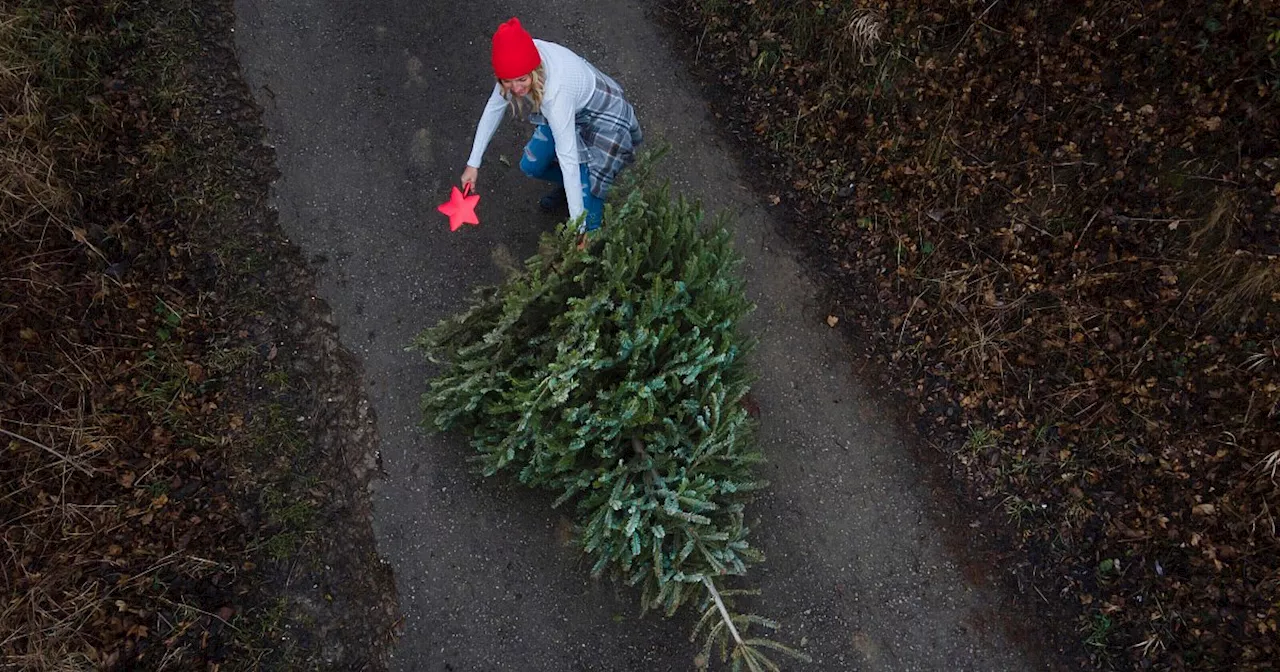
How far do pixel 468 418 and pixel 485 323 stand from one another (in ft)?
2.17

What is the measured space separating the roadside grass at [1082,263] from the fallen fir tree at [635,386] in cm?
156

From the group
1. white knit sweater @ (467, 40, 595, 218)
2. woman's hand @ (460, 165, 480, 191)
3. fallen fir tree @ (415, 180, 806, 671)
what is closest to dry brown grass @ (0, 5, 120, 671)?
fallen fir tree @ (415, 180, 806, 671)

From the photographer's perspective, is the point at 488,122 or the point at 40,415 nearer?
the point at 488,122

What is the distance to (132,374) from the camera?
4.45 metres

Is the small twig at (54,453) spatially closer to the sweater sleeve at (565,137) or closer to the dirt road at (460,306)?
the dirt road at (460,306)

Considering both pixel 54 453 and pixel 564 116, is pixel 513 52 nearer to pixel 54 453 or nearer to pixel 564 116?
pixel 564 116

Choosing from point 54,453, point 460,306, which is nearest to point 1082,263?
point 460,306

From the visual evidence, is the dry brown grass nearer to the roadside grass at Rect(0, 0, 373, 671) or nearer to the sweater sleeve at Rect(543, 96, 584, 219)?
the roadside grass at Rect(0, 0, 373, 671)

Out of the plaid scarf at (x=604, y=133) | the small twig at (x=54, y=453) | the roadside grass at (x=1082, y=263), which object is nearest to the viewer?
the plaid scarf at (x=604, y=133)

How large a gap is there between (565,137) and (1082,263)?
3265 millimetres

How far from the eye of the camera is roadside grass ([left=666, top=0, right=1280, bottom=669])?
13.3 ft

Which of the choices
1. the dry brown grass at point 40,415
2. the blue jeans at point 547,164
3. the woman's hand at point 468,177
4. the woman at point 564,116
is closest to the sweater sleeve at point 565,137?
the woman at point 564,116

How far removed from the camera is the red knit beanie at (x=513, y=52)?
3.23 meters

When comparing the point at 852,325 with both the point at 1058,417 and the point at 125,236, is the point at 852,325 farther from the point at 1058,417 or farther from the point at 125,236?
the point at 125,236
